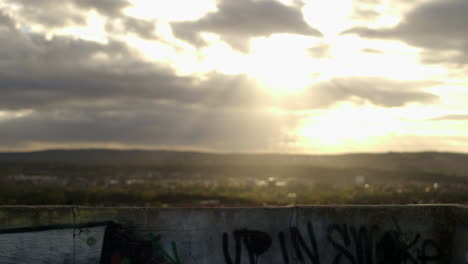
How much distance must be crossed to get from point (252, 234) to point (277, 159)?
10538cm

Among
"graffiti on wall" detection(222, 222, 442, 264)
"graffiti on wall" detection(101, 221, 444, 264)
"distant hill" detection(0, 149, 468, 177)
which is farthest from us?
"distant hill" detection(0, 149, 468, 177)

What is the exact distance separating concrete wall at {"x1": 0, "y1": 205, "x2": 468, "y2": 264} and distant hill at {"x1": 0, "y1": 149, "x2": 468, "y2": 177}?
64603mm

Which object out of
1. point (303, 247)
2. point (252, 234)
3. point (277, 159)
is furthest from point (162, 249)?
point (277, 159)

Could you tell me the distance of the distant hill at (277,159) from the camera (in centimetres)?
8206


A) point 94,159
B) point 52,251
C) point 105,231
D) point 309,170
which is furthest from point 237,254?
point 94,159

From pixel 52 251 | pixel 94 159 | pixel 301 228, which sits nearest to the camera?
pixel 52 251

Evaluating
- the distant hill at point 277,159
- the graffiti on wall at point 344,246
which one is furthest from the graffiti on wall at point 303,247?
the distant hill at point 277,159

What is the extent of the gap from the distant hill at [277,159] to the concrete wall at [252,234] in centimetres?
6460

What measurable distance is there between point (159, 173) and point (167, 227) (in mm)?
84884

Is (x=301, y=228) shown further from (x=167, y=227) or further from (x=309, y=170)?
(x=309, y=170)

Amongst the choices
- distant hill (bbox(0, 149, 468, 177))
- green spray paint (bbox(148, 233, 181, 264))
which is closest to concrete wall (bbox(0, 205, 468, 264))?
green spray paint (bbox(148, 233, 181, 264))

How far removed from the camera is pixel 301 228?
7.95 meters

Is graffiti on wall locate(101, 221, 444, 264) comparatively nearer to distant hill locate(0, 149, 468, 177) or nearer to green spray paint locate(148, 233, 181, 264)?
green spray paint locate(148, 233, 181, 264)

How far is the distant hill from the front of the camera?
82062 mm
